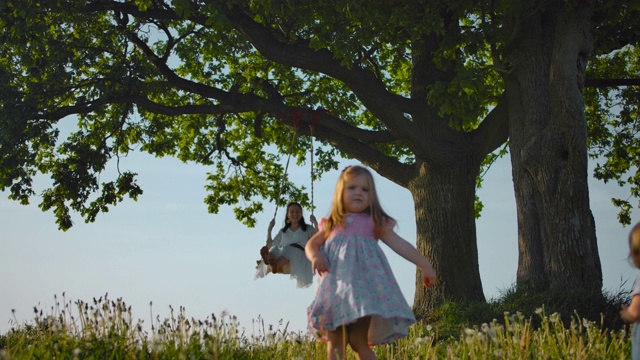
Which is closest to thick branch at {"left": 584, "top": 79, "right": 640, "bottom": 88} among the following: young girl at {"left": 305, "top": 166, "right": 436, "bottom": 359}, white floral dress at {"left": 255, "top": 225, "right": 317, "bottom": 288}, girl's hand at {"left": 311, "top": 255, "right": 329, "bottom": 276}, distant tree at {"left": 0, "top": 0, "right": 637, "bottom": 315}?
distant tree at {"left": 0, "top": 0, "right": 637, "bottom": 315}

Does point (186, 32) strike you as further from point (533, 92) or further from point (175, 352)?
point (175, 352)

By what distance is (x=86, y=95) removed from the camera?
773 inches

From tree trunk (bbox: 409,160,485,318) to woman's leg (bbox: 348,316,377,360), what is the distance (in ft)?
30.0

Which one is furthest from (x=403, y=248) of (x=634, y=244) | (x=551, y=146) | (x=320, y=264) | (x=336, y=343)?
(x=551, y=146)

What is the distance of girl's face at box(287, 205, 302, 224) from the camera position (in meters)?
13.7

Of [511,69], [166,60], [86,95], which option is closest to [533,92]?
[511,69]

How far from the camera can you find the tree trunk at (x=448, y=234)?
16031 mm

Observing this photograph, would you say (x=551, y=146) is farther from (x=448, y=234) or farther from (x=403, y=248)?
(x=403, y=248)

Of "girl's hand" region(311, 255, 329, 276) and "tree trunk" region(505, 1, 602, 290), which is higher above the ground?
"tree trunk" region(505, 1, 602, 290)

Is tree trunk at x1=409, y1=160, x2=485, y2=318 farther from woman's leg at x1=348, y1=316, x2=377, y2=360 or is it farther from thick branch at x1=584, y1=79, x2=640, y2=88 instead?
woman's leg at x1=348, y1=316, x2=377, y2=360

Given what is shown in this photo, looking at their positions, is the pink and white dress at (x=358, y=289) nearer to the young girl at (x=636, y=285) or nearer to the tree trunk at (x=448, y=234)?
the young girl at (x=636, y=285)

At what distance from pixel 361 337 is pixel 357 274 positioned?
1.83ft

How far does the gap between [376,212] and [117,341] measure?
8.52 feet

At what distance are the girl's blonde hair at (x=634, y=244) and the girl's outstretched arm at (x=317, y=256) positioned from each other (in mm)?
2409
